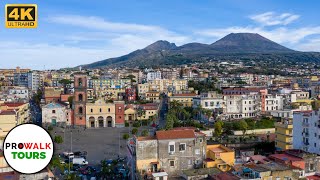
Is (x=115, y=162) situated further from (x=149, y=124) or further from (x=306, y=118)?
(x=149, y=124)

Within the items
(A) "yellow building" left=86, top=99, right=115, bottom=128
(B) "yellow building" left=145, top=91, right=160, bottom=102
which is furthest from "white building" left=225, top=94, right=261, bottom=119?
(B) "yellow building" left=145, top=91, right=160, bottom=102

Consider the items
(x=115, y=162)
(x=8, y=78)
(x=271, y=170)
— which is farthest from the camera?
(x=8, y=78)

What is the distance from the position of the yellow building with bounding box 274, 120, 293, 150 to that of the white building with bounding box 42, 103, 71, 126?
57.4 ft

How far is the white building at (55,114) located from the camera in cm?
3145

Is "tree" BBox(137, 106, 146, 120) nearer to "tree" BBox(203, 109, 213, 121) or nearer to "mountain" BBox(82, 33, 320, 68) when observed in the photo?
"tree" BBox(203, 109, 213, 121)

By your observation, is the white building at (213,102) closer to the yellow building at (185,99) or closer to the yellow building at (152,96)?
the yellow building at (185,99)

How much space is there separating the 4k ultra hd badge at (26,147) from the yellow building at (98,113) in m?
29.5

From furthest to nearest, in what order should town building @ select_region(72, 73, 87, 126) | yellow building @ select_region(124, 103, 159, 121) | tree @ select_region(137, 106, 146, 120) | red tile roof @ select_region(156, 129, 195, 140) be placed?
1. tree @ select_region(137, 106, 146, 120)
2. yellow building @ select_region(124, 103, 159, 121)
3. town building @ select_region(72, 73, 87, 126)
4. red tile roof @ select_region(156, 129, 195, 140)

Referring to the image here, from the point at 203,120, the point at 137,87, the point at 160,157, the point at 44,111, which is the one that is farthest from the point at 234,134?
the point at 137,87

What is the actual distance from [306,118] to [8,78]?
53553mm

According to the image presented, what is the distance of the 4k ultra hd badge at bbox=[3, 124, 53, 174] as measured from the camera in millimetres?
2848

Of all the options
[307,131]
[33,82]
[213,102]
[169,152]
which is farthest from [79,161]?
[33,82]

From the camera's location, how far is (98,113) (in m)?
32.3

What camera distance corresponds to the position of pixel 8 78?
62.5 m
